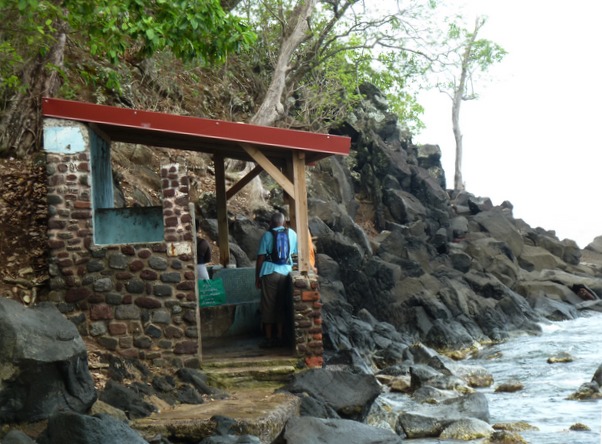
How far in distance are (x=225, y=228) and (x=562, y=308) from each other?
50.3 feet

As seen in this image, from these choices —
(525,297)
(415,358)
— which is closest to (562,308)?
(525,297)

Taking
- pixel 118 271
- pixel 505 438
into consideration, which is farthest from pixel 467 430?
pixel 118 271

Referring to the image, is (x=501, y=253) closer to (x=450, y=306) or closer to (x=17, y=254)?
(x=450, y=306)

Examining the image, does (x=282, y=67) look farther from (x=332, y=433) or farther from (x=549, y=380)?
(x=332, y=433)

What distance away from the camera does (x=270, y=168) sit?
11.6 meters

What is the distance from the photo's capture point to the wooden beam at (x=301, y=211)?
11.9 m

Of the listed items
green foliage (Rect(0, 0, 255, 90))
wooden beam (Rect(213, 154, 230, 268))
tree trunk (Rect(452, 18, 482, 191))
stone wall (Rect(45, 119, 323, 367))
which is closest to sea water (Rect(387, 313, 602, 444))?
stone wall (Rect(45, 119, 323, 367))

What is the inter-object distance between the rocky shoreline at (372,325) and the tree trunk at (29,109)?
5431mm

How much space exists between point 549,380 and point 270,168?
24.2 ft

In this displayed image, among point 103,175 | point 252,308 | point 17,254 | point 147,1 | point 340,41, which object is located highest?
point 340,41

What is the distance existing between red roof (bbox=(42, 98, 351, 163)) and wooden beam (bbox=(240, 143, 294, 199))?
9 centimetres

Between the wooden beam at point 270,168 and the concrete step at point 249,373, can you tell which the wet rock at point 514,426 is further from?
the wooden beam at point 270,168

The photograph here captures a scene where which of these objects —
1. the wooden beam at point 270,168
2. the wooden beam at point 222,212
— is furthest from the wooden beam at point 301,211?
the wooden beam at point 222,212

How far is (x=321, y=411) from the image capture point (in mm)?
10047
